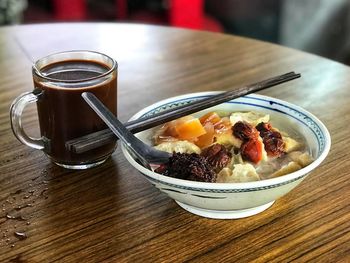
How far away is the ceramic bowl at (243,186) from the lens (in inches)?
30.7

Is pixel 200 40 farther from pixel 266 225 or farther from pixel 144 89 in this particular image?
pixel 266 225

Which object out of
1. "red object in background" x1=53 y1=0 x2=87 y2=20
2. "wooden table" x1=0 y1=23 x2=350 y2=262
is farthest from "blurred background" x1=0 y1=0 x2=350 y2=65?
"wooden table" x1=0 y1=23 x2=350 y2=262

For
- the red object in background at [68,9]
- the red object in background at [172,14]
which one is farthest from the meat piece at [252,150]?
the red object in background at [68,9]

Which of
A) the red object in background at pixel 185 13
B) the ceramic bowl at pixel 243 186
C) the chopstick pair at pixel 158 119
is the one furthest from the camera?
the red object in background at pixel 185 13

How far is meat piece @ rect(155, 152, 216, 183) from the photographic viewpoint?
0.81 metres

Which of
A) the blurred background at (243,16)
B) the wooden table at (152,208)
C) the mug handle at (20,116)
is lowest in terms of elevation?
the blurred background at (243,16)

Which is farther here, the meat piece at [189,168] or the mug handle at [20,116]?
the mug handle at [20,116]

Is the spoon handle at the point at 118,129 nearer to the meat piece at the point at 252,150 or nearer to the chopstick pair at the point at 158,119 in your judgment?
the chopstick pair at the point at 158,119

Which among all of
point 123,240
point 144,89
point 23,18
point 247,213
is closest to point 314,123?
point 247,213

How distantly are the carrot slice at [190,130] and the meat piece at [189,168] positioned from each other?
101mm

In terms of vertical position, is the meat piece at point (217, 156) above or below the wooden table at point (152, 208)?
above

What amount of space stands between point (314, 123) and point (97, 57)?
433mm

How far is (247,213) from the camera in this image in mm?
871

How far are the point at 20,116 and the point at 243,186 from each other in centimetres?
45
